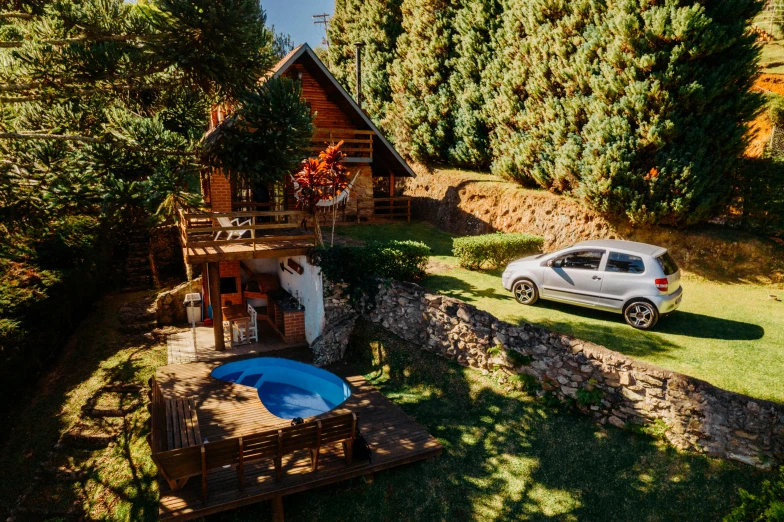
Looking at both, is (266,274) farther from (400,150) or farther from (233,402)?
(400,150)

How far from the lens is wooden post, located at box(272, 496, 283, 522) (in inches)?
345

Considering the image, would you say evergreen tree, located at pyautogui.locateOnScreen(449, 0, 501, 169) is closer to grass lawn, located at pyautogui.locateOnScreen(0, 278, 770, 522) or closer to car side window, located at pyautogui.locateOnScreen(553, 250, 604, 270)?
car side window, located at pyautogui.locateOnScreen(553, 250, 604, 270)

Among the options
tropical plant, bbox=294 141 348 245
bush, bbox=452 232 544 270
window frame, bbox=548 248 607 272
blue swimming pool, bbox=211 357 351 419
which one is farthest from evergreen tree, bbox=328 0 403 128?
blue swimming pool, bbox=211 357 351 419

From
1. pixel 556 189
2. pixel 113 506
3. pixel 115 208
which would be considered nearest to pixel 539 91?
pixel 556 189

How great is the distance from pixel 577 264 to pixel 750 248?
7285 mm

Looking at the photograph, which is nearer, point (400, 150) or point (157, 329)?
point (157, 329)

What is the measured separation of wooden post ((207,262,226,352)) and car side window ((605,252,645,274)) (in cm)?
1185

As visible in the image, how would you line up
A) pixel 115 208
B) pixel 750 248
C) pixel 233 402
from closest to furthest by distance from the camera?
pixel 115 208 < pixel 233 402 < pixel 750 248

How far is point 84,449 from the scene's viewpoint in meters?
11.0

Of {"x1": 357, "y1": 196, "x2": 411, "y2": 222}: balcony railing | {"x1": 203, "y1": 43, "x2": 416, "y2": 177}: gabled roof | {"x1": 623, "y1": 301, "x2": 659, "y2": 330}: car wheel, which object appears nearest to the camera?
{"x1": 623, "y1": 301, "x2": 659, "y2": 330}: car wheel

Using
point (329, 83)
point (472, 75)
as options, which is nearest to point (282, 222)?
point (329, 83)

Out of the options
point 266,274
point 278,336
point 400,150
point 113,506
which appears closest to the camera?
point 113,506

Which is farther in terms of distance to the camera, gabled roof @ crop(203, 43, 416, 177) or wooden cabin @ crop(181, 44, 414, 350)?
gabled roof @ crop(203, 43, 416, 177)

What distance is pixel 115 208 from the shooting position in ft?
37.7
